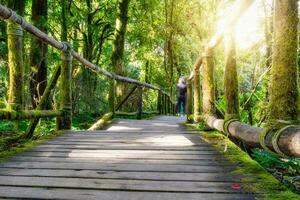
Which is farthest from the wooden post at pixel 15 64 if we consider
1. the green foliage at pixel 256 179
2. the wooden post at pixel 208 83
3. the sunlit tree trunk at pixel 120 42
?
the sunlit tree trunk at pixel 120 42

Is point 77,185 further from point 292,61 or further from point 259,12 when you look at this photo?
point 259,12

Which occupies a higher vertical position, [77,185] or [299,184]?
[77,185]

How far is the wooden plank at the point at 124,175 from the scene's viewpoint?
Result: 3.21 m

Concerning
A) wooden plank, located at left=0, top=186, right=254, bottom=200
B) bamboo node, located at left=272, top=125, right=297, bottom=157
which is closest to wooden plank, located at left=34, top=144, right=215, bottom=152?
wooden plank, located at left=0, top=186, right=254, bottom=200

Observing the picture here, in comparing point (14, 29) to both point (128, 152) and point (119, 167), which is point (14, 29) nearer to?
point (128, 152)

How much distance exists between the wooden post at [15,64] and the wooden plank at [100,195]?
207cm

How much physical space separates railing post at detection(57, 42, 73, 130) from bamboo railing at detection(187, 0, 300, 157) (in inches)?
88.8

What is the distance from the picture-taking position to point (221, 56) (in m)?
26.2

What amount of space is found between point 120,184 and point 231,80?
2.54 meters

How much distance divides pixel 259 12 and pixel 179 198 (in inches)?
547

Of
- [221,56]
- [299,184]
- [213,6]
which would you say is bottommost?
[299,184]

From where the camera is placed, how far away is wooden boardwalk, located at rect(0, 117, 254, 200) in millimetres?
2801

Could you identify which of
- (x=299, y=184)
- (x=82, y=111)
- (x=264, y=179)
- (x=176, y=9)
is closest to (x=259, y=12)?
(x=82, y=111)

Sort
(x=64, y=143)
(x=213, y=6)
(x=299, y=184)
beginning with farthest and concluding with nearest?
1. (x=213, y=6)
2. (x=64, y=143)
3. (x=299, y=184)
